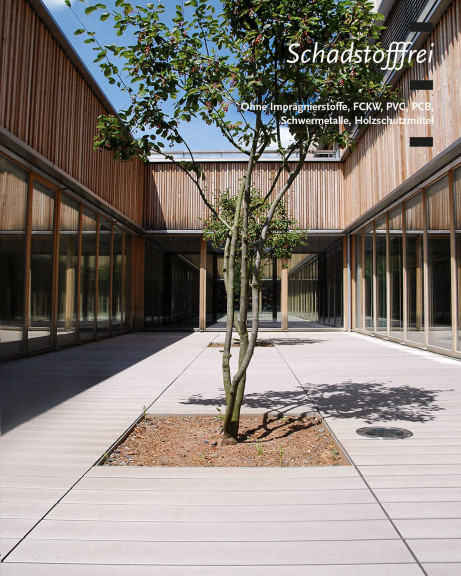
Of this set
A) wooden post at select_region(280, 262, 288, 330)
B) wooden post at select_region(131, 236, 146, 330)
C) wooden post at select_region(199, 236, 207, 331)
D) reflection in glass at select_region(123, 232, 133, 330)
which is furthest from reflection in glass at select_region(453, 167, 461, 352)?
wooden post at select_region(131, 236, 146, 330)

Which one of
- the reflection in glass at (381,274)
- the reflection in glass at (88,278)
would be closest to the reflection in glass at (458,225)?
the reflection in glass at (381,274)

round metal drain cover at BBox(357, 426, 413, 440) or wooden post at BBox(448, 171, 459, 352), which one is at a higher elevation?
wooden post at BBox(448, 171, 459, 352)

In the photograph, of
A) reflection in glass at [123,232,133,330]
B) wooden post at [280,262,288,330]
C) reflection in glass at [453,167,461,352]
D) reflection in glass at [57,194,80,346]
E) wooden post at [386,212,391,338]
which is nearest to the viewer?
reflection in glass at [453,167,461,352]

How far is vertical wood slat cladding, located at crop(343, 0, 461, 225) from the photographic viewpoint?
7430 mm

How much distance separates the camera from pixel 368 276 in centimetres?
1443

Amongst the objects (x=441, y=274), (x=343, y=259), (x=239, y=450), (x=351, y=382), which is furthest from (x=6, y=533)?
(x=343, y=259)

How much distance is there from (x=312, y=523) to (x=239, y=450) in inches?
47.1

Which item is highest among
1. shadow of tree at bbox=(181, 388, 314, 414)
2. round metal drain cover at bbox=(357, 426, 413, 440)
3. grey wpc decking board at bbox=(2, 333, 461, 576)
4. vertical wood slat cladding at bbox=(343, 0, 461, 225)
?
vertical wood slat cladding at bbox=(343, 0, 461, 225)

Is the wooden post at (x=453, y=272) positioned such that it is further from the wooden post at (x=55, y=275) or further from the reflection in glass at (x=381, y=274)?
the wooden post at (x=55, y=275)

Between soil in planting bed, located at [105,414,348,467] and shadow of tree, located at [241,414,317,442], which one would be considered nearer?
soil in planting bed, located at [105,414,348,467]

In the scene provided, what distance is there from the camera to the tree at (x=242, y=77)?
3453 millimetres

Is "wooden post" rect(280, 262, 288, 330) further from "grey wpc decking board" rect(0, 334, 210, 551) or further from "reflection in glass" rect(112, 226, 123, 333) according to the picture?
"grey wpc decking board" rect(0, 334, 210, 551)

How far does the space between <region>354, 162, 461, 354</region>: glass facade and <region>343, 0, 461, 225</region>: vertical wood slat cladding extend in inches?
23.1

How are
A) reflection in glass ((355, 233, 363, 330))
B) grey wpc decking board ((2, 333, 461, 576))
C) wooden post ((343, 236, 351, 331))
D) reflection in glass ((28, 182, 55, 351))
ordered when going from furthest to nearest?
1. wooden post ((343, 236, 351, 331))
2. reflection in glass ((355, 233, 363, 330))
3. reflection in glass ((28, 182, 55, 351))
4. grey wpc decking board ((2, 333, 461, 576))
